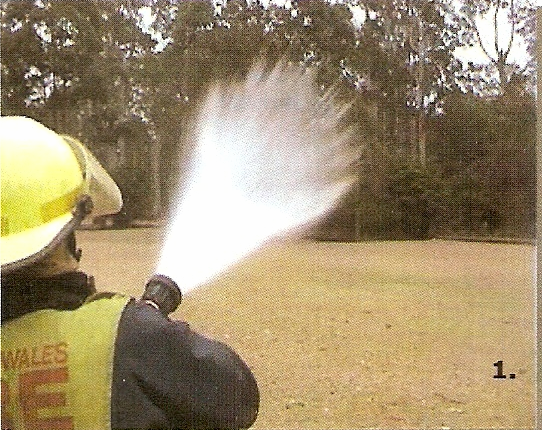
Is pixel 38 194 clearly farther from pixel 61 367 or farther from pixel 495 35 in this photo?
pixel 495 35

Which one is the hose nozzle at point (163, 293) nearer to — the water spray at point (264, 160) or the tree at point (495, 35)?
the water spray at point (264, 160)

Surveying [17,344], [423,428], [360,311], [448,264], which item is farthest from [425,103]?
[17,344]

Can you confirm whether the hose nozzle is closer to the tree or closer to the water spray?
the water spray

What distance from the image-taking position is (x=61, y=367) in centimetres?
127

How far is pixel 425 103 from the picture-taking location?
1.39 m

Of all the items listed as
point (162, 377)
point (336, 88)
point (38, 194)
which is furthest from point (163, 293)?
point (336, 88)

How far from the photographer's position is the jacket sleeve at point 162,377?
1268 millimetres

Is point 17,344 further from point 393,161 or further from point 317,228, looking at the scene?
point 393,161

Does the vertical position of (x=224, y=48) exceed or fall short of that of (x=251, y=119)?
it exceeds it

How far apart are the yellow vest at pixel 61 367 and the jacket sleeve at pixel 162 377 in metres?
A: 0.02


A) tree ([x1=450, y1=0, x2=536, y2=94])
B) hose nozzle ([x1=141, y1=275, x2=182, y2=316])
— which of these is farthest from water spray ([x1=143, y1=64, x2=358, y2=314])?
tree ([x1=450, y1=0, x2=536, y2=94])

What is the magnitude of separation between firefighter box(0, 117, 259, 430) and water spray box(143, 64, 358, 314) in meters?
0.14

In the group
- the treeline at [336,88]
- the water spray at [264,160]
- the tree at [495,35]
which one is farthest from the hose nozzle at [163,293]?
the tree at [495,35]

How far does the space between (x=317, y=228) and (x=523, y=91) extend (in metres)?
0.48
